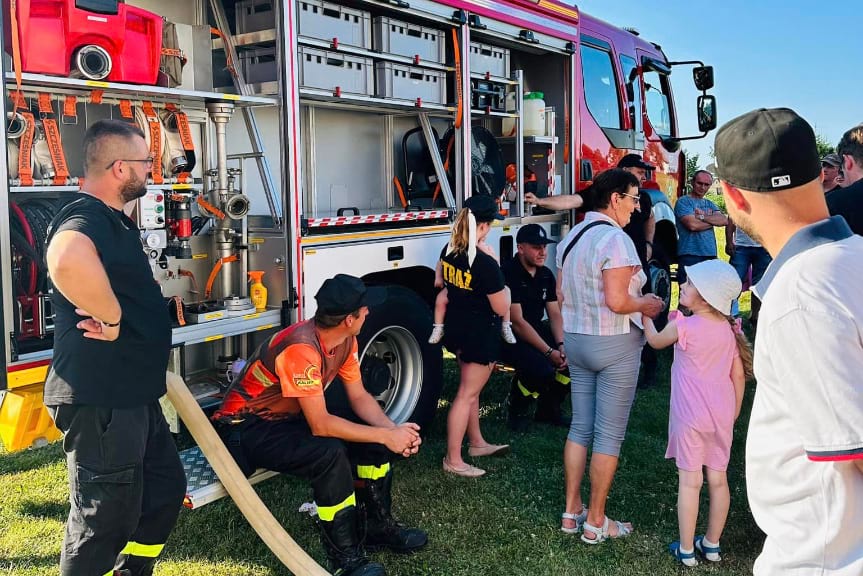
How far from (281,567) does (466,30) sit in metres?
3.51

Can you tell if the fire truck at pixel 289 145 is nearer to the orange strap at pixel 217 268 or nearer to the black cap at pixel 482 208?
the orange strap at pixel 217 268

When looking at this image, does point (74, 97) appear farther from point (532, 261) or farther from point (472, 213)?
point (532, 261)

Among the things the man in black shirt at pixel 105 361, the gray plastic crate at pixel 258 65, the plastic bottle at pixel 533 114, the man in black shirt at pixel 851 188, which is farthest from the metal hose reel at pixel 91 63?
the plastic bottle at pixel 533 114

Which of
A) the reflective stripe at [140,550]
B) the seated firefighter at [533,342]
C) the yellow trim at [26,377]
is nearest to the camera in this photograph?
the reflective stripe at [140,550]

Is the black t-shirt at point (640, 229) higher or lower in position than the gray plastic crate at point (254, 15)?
lower

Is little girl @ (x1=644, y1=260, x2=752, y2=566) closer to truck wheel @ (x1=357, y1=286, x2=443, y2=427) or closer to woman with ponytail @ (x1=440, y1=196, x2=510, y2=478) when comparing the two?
woman with ponytail @ (x1=440, y1=196, x2=510, y2=478)

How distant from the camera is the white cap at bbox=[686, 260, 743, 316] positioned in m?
3.25

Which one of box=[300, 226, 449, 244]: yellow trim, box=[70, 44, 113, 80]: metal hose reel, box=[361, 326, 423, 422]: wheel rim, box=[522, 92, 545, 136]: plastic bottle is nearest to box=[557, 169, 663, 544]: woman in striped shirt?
box=[300, 226, 449, 244]: yellow trim

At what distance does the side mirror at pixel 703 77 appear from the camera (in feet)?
24.6

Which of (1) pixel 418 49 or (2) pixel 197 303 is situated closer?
(2) pixel 197 303

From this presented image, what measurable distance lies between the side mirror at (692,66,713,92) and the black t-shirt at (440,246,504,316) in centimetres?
416

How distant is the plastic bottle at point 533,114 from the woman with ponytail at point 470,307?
5.80 feet

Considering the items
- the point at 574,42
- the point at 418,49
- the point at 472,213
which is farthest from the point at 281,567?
the point at 574,42

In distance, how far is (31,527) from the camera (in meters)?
3.88
